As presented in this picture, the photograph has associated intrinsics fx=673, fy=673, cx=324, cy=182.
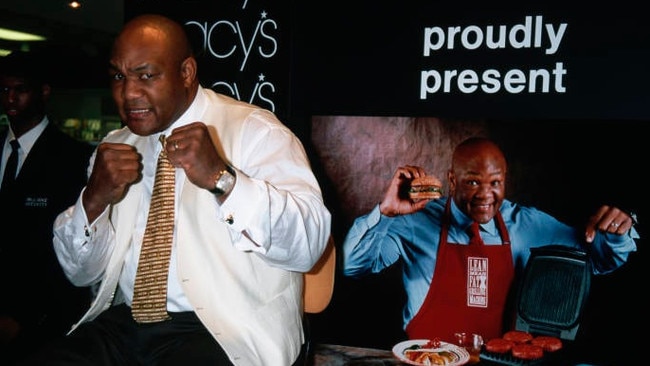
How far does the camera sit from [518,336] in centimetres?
337

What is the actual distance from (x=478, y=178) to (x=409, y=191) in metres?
0.37

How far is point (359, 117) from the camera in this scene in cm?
360

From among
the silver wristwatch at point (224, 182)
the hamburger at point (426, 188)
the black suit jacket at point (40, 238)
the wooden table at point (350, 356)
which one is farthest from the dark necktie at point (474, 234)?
the black suit jacket at point (40, 238)

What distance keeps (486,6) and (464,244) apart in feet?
3.96

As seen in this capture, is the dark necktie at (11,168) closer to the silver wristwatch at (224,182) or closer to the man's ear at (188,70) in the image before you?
the man's ear at (188,70)

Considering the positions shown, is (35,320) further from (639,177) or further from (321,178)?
(639,177)

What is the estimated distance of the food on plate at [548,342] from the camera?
3.30m

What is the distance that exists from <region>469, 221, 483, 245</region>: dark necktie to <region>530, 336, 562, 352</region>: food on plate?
0.55 m

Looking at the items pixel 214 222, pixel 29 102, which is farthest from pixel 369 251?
pixel 29 102

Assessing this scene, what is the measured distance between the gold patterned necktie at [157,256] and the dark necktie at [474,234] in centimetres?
173

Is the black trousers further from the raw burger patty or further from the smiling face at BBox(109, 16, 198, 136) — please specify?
the raw burger patty

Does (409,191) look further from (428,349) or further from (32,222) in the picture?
(32,222)

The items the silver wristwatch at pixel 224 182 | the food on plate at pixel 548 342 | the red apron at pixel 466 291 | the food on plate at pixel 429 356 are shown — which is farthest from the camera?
the red apron at pixel 466 291

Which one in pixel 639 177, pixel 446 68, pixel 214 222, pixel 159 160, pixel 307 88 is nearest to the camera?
pixel 214 222
